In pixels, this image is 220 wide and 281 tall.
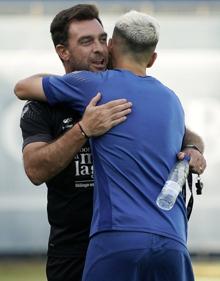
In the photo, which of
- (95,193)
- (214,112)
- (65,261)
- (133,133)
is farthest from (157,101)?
(214,112)

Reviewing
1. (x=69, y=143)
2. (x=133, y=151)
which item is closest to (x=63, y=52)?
(x=69, y=143)

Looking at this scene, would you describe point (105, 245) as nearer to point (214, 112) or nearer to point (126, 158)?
point (126, 158)

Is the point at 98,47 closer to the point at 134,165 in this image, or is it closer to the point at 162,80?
the point at 134,165

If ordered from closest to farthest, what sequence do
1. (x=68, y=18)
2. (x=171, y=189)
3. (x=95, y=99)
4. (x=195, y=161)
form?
(x=171, y=189) → (x=95, y=99) → (x=195, y=161) → (x=68, y=18)

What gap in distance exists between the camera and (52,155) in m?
3.34

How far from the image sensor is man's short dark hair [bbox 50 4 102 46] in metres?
3.73

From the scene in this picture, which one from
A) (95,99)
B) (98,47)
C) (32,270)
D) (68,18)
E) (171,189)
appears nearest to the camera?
(171,189)

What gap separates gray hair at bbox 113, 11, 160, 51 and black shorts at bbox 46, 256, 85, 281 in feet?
2.80

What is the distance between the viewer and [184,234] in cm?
332

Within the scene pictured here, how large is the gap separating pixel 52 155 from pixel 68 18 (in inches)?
25.9

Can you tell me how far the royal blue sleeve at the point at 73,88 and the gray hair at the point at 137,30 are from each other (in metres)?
0.17

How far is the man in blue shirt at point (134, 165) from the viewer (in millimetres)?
3184

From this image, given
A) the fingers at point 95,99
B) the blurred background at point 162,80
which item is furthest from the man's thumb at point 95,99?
the blurred background at point 162,80

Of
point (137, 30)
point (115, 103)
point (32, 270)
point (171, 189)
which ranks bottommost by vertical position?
point (32, 270)
